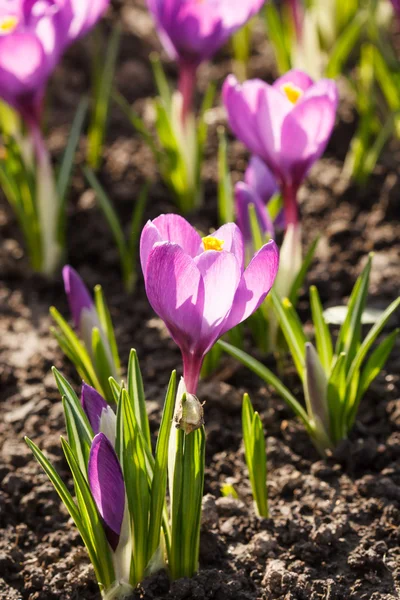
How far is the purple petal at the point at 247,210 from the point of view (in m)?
2.12

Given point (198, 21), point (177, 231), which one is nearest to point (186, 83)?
point (198, 21)

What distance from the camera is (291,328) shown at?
1.91m

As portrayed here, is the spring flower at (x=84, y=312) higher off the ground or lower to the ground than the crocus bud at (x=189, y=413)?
higher

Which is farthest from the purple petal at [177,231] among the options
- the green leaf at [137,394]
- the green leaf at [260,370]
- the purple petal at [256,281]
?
the green leaf at [260,370]

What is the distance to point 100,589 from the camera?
164 cm

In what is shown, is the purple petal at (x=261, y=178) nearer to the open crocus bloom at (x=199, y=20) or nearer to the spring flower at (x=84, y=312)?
the open crocus bloom at (x=199, y=20)

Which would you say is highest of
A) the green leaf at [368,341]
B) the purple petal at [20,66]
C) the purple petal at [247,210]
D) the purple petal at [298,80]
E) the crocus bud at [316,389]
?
the purple petal at [20,66]

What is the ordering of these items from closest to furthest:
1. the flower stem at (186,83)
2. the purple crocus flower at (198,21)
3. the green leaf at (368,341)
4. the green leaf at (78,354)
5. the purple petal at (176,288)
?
the purple petal at (176,288) → the green leaf at (368,341) → the green leaf at (78,354) → the purple crocus flower at (198,21) → the flower stem at (186,83)

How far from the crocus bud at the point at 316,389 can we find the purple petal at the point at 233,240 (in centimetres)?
40

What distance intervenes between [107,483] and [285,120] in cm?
93

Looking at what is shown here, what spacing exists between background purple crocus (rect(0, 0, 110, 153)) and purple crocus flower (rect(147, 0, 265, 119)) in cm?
21

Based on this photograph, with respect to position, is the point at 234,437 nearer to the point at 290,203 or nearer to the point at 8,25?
the point at 290,203

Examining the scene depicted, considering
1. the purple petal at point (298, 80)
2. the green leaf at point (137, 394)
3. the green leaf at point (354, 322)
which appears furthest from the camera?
the purple petal at point (298, 80)

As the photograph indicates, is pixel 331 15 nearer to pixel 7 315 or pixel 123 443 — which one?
pixel 7 315
